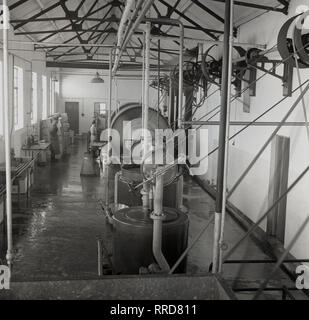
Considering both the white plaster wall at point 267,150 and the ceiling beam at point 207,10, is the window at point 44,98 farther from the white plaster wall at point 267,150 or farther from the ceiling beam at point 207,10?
the white plaster wall at point 267,150

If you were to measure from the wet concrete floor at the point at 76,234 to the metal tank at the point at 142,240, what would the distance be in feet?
2.05

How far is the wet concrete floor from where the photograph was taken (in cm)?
475

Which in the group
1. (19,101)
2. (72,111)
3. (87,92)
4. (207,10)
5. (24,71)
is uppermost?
(207,10)

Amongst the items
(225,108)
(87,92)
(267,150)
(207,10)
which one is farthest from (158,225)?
(87,92)

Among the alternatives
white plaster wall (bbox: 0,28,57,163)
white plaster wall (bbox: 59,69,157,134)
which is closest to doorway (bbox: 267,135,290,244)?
white plaster wall (bbox: 0,28,57,163)

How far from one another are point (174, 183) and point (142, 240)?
2.43 metres

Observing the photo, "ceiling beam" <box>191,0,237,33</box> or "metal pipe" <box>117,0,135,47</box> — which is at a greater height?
"ceiling beam" <box>191,0,237,33</box>

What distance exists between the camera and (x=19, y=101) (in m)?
10.5

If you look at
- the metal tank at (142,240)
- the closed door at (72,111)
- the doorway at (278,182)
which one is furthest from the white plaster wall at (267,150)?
the closed door at (72,111)

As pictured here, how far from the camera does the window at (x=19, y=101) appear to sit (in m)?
10.1

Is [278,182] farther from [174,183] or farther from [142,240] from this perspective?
[142,240]

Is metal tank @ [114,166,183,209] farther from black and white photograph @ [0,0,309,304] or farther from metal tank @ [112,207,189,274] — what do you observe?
metal tank @ [112,207,189,274]

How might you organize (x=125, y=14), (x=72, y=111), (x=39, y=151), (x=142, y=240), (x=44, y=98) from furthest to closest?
(x=72, y=111)
(x=44, y=98)
(x=39, y=151)
(x=125, y=14)
(x=142, y=240)

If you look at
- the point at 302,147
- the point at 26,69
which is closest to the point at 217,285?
the point at 302,147
